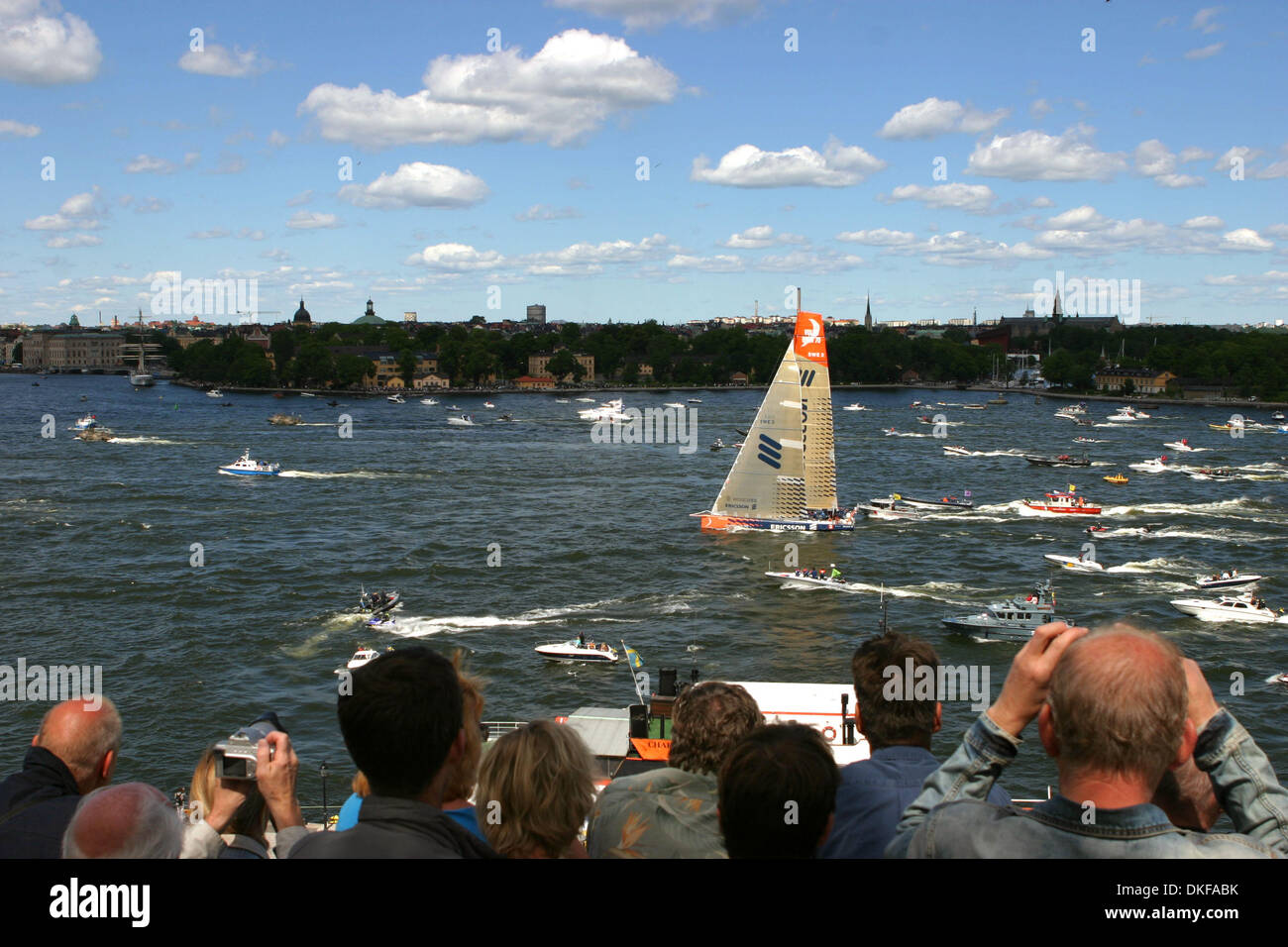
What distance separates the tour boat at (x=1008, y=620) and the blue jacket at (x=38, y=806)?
28675 mm

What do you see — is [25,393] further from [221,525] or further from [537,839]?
[537,839]

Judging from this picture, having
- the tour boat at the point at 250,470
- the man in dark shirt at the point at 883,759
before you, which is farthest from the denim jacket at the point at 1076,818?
the tour boat at the point at 250,470

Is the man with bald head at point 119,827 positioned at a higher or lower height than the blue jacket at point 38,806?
higher

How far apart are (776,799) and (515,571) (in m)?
36.8

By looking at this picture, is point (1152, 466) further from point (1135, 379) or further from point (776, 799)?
point (1135, 379)

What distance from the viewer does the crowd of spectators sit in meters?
2.58

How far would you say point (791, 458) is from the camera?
4725 cm

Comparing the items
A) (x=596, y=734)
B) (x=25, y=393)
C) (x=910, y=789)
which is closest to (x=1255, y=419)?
(x=596, y=734)

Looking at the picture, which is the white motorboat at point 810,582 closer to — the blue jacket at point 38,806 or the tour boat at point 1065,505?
the tour boat at point 1065,505

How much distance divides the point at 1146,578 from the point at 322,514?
34248 mm

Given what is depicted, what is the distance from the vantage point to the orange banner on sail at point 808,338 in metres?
46.8

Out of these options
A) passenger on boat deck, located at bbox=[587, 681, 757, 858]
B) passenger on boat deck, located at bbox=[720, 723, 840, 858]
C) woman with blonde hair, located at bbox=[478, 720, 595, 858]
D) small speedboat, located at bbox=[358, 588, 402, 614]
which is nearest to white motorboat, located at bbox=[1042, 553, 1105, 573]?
small speedboat, located at bbox=[358, 588, 402, 614]

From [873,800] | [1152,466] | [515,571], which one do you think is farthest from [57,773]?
[1152,466]

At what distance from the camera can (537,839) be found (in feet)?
10.9
